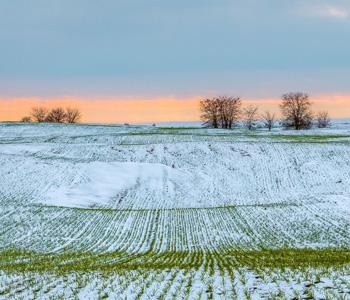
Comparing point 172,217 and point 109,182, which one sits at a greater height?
point 109,182

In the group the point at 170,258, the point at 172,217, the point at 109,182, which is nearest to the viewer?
the point at 170,258

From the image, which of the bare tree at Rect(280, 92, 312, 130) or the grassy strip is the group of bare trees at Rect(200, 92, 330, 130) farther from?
the grassy strip

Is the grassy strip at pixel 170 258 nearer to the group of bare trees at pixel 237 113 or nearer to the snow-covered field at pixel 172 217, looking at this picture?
the snow-covered field at pixel 172 217

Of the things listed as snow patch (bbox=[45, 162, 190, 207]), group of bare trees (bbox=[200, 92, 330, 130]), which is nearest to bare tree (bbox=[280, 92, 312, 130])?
group of bare trees (bbox=[200, 92, 330, 130])

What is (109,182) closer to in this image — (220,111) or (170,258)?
(170,258)

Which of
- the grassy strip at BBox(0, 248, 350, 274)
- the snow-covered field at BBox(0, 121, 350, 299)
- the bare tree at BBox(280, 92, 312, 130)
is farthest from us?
the bare tree at BBox(280, 92, 312, 130)

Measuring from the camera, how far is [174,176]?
53.9 meters

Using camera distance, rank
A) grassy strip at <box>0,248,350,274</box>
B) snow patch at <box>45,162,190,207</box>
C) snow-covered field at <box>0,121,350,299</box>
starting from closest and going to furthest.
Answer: snow-covered field at <box>0,121,350,299</box>, grassy strip at <box>0,248,350,274</box>, snow patch at <box>45,162,190,207</box>

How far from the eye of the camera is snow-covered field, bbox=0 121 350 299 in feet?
41.8

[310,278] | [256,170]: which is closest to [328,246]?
[310,278]

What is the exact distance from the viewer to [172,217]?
3672 centimetres

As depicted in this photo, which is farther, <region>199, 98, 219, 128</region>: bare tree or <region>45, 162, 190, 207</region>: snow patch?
<region>199, 98, 219, 128</region>: bare tree

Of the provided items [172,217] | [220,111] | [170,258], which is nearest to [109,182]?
[172,217]

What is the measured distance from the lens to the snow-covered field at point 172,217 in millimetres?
12727
